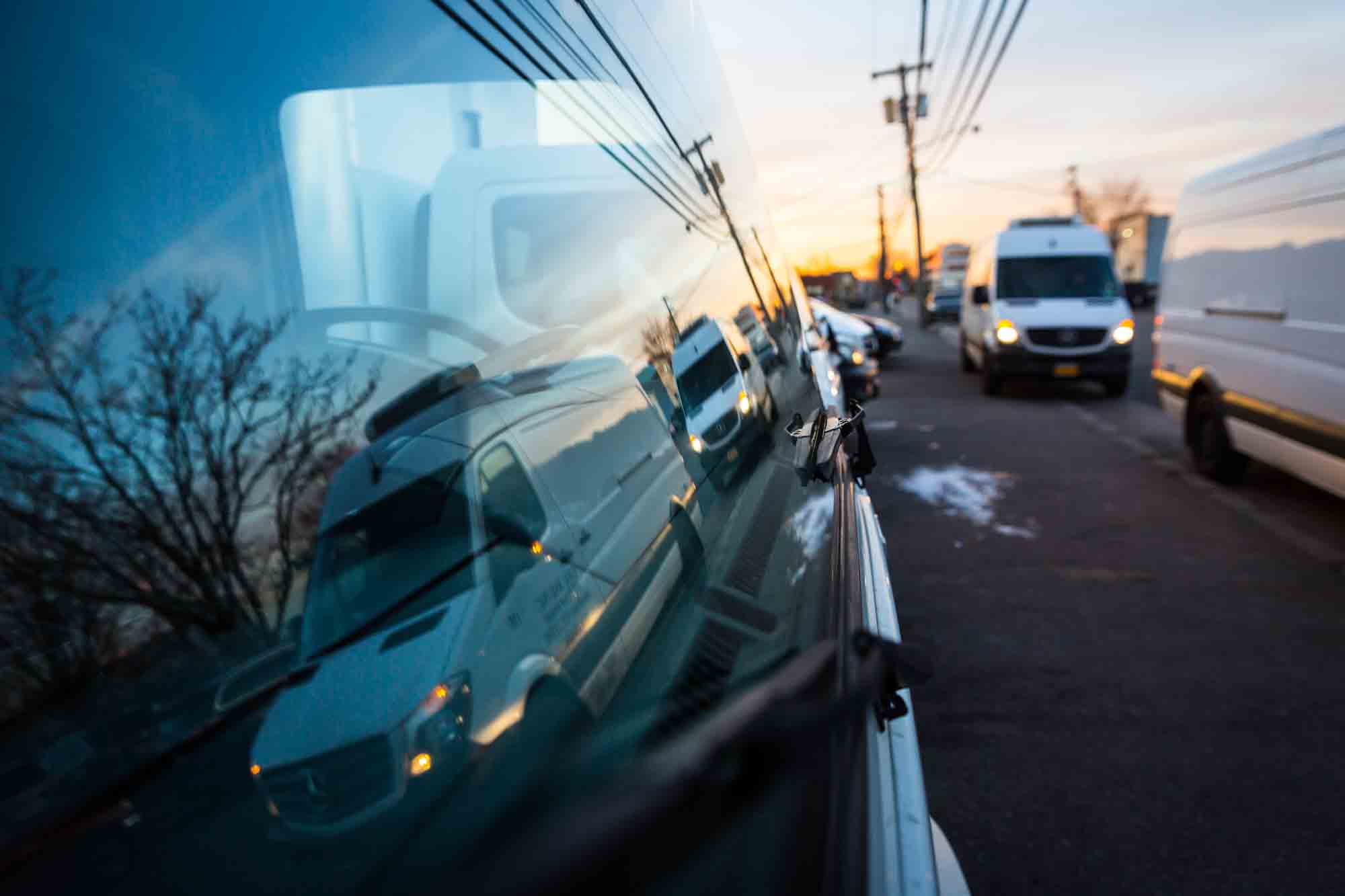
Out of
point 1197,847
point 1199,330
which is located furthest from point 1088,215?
point 1197,847

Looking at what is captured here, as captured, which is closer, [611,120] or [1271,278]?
[611,120]

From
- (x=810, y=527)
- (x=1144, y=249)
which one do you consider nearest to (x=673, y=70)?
(x=810, y=527)

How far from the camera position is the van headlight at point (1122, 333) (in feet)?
40.9

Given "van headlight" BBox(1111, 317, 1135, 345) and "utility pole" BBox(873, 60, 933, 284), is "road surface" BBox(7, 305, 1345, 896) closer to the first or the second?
"van headlight" BBox(1111, 317, 1135, 345)

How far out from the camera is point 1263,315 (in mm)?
6039

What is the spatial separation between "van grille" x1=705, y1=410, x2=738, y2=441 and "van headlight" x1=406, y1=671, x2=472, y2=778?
745 mm

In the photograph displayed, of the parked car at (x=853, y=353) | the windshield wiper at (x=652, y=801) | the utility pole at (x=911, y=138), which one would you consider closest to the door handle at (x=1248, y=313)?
the parked car at (x=853, y=353)

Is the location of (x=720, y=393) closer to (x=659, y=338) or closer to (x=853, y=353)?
(x=659, y=338)

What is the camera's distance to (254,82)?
938mm

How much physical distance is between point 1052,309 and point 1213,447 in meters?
6.18

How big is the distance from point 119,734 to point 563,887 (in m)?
0.42

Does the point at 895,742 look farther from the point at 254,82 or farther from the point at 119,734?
the point at 254,82

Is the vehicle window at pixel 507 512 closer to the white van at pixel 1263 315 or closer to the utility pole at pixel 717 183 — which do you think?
the utility pole at pixel 717 183

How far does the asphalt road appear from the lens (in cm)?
276
